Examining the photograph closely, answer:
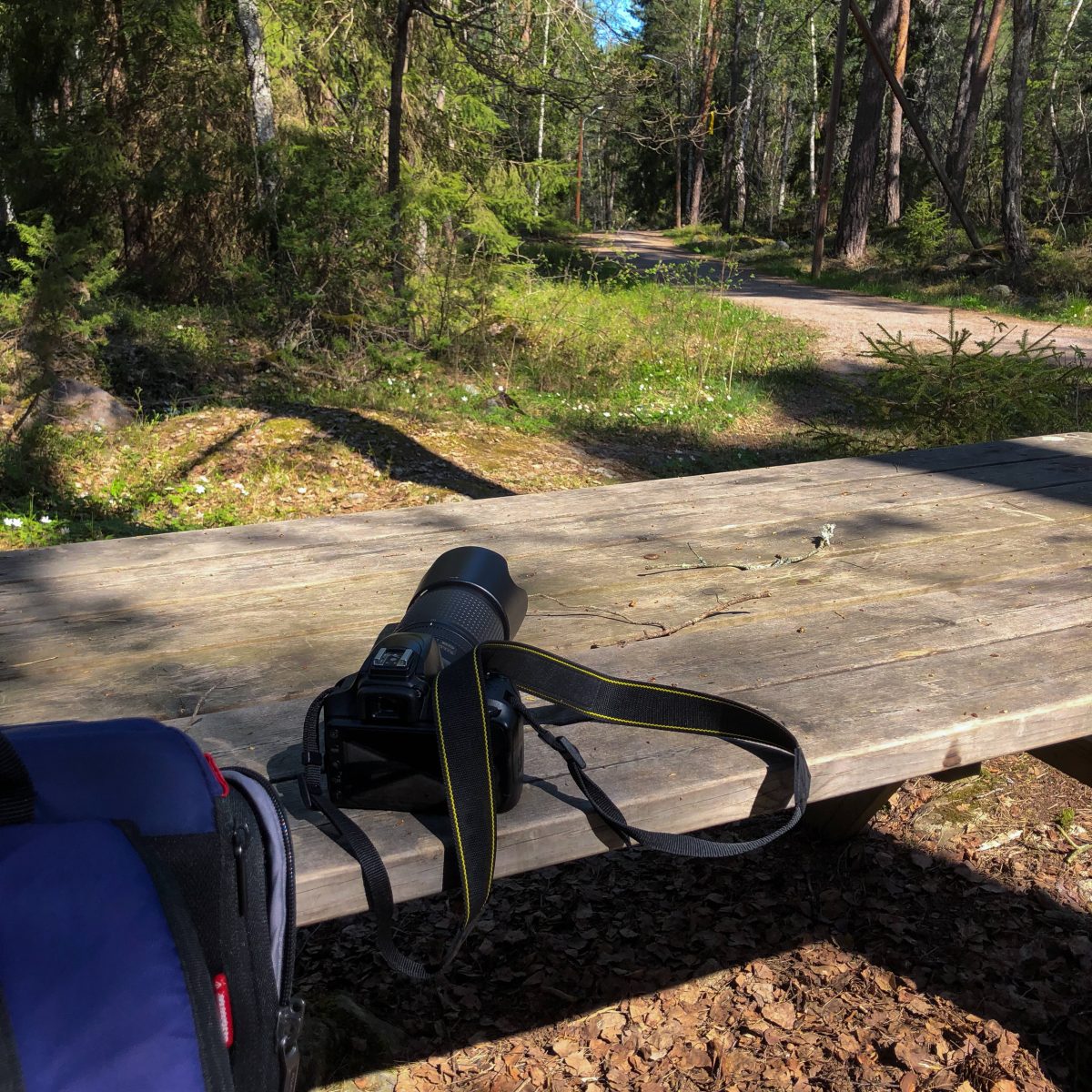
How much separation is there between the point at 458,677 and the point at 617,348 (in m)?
8.85

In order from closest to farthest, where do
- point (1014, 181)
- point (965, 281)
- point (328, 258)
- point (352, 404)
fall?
point (352, 404) < point (328, 258) < point (1014, 181) < point (965, 281)

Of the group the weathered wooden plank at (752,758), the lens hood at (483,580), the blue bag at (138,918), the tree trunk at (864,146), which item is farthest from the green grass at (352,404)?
the tree trunk at (864,146)

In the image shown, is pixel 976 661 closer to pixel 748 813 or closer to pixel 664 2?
pixel 748 813

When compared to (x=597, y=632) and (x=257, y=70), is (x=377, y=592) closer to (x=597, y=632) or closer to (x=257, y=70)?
(x=597, y=632)

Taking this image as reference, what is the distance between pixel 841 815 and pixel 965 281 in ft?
53.4

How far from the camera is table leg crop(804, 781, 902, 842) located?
9.12ft

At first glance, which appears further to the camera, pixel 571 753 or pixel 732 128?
pixel 732 128

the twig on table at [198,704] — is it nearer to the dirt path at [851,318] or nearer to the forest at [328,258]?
the forest at [328,258]

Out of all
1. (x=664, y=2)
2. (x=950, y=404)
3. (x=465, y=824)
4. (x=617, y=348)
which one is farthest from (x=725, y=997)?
(x=664, y=2)

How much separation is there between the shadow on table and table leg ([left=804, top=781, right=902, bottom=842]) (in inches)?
2.6

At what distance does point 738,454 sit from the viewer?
7.43m

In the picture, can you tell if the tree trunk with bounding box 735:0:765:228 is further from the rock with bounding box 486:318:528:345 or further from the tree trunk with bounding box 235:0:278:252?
the rock with bounding box 486:318:528:345

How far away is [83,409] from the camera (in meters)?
6.48

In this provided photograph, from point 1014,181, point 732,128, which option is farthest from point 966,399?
point 732,128
